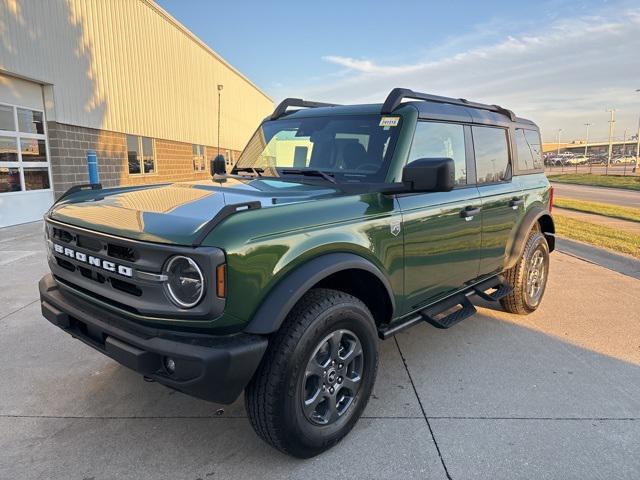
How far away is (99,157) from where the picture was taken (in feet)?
44.8

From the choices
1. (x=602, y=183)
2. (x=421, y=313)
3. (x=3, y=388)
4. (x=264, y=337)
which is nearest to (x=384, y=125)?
(x=421, y=313)

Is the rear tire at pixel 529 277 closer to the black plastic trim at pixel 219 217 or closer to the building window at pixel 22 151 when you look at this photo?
the black plastic trim at pixel 219 217

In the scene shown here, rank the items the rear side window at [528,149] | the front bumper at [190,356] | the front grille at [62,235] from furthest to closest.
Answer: the rear side window at [528,149]
the front grille at [62,235]
the front bumper at [190,356]

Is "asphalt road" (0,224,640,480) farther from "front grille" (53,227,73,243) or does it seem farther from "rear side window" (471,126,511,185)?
A: "rear side window" (471,126,511,185)

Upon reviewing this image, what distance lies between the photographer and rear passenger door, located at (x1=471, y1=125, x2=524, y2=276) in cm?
403

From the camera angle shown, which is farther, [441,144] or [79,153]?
[79,153]

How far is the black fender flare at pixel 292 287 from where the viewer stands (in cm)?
222

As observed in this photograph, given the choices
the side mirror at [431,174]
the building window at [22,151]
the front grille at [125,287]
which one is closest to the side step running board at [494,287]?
the side mirror at [431,174]

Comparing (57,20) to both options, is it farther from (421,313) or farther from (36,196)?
(421,313)

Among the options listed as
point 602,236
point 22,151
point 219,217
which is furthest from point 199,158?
point 219,217

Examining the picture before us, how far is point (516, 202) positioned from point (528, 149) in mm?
933

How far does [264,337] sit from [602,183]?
35758mm

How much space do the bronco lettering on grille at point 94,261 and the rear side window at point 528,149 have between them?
12.9 feet

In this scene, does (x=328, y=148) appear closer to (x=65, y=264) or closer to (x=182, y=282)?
(x=182, y=282)
